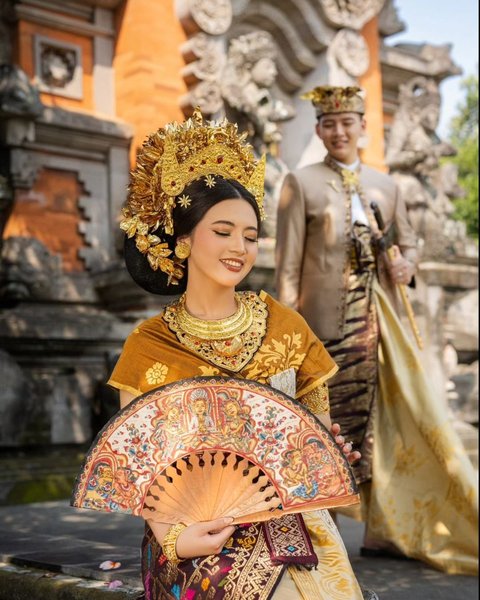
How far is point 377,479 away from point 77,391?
134 inches

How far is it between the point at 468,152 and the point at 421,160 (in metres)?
25.4

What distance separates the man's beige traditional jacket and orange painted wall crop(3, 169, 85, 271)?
4.55m

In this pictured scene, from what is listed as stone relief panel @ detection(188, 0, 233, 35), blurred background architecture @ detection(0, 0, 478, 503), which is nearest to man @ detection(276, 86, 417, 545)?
blurred background architecture @ detection(0, 0, 478, 503)

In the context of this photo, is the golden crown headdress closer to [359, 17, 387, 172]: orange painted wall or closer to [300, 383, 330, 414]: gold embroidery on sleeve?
[300, 383, 330, 414]: gold embroidery on sleeve

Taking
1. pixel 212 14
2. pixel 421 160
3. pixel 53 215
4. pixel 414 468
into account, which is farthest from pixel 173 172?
pixel 421 160

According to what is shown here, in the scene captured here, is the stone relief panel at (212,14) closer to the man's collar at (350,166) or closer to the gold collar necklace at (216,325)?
the man's collar at (350,166)

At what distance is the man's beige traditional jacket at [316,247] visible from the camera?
4637 millimetres

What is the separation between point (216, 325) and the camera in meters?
2.69

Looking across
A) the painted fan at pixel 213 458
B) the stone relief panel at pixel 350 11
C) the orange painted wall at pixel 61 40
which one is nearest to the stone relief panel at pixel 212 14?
the orange painted wall at pixel 61 40

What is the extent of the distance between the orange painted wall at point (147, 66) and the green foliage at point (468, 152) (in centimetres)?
1918

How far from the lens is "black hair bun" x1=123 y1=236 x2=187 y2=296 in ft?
9.18

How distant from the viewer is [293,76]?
11.8 m

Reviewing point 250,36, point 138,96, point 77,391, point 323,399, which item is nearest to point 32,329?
point 77,391

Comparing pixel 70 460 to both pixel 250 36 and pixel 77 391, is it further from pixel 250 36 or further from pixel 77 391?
pixel 250 36
